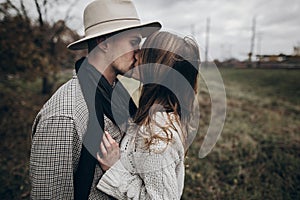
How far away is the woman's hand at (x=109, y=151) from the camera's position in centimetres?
136

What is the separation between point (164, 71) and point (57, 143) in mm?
649

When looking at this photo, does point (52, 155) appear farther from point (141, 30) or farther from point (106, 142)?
point (141, 30)

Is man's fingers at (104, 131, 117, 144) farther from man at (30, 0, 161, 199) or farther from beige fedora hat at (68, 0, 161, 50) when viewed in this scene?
beige fedora hat at (68, 0, 161, 50)

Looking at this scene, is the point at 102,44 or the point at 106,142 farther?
the point at 102,44

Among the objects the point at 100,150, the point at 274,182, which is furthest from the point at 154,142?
the point at 274,182

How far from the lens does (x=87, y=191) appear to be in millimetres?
1397

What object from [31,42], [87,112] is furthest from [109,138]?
[31,42]

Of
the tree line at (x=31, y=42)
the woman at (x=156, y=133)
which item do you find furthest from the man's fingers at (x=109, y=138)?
the tree line at (x=31, y=42)

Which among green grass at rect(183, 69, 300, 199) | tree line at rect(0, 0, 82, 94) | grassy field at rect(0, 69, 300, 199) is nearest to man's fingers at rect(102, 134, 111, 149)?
grassy field at rect(0, 69, 300, 199)

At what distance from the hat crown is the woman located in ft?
1.00

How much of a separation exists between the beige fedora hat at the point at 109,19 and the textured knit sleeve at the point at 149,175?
71 centimetres

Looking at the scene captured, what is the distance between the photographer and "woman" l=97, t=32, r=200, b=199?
126 cm

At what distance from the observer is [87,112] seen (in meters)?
1.32

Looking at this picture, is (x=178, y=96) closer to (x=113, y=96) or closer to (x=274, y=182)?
(x=113, y=96)
